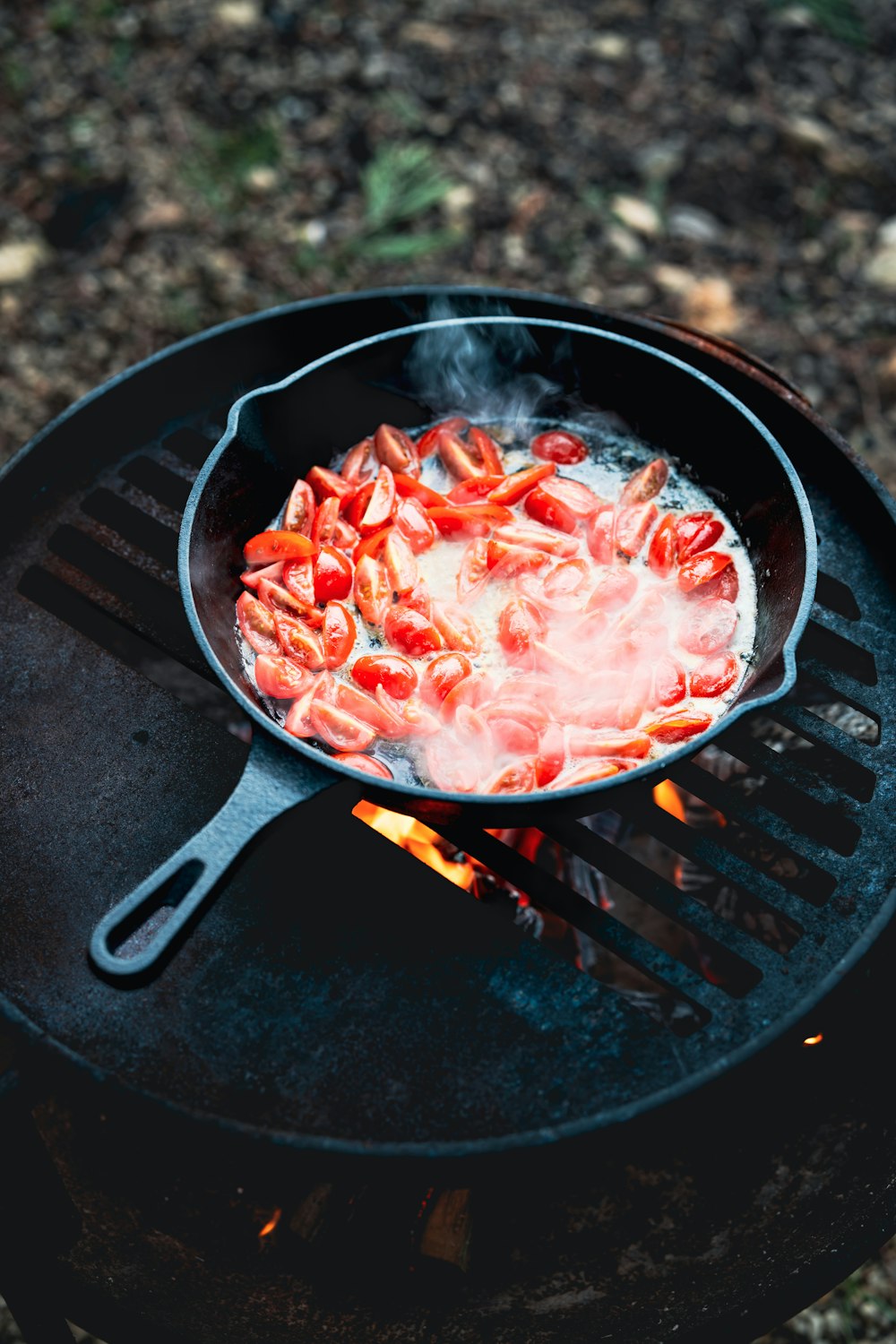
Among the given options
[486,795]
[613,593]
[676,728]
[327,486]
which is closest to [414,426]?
[327,486]

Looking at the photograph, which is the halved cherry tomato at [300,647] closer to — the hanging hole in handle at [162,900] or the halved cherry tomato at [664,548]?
the hanging hole in handle at [162,900]

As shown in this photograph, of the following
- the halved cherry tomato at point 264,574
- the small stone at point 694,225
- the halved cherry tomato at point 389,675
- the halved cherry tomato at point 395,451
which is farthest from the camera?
the small stone at point 694,225

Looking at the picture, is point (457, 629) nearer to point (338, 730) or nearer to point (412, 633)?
point (412, 633)

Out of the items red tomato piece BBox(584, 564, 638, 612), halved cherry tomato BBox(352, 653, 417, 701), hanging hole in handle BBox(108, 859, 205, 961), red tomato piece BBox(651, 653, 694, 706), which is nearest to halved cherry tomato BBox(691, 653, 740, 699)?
red tomato piece BBox(651, 653, 694, 706)

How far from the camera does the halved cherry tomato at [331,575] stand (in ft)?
7.36

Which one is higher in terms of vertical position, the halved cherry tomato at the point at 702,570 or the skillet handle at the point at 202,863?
the skillet handle at the point at 202,863

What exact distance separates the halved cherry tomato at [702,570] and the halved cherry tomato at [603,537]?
169 mm

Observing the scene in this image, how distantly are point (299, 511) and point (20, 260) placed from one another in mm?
3063

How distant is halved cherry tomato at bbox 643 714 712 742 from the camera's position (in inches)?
78.6

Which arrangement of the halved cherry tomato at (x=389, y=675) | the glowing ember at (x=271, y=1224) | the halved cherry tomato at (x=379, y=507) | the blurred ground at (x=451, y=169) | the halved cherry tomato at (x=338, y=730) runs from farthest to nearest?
1. the blurred ground at (x=451, y=169)
2. the halved cherry tomato at (x=379, y=507)
3. the halved cherry tomato at (x=389, y=675)
4. the halved cherry tomato at (x=338, y=730)
5. the glowing ember at (x=271, y=1224)

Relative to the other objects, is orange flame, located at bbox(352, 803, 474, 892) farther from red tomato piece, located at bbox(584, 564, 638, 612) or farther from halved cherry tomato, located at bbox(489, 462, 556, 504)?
halved cherry tomato, located at bbox(489, 462, 556, 504)

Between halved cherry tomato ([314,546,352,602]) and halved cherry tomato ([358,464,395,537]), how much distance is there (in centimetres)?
10

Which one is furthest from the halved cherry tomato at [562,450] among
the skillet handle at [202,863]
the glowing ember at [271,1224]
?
the glowing ember at [271,1224]

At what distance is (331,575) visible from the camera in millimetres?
2246
